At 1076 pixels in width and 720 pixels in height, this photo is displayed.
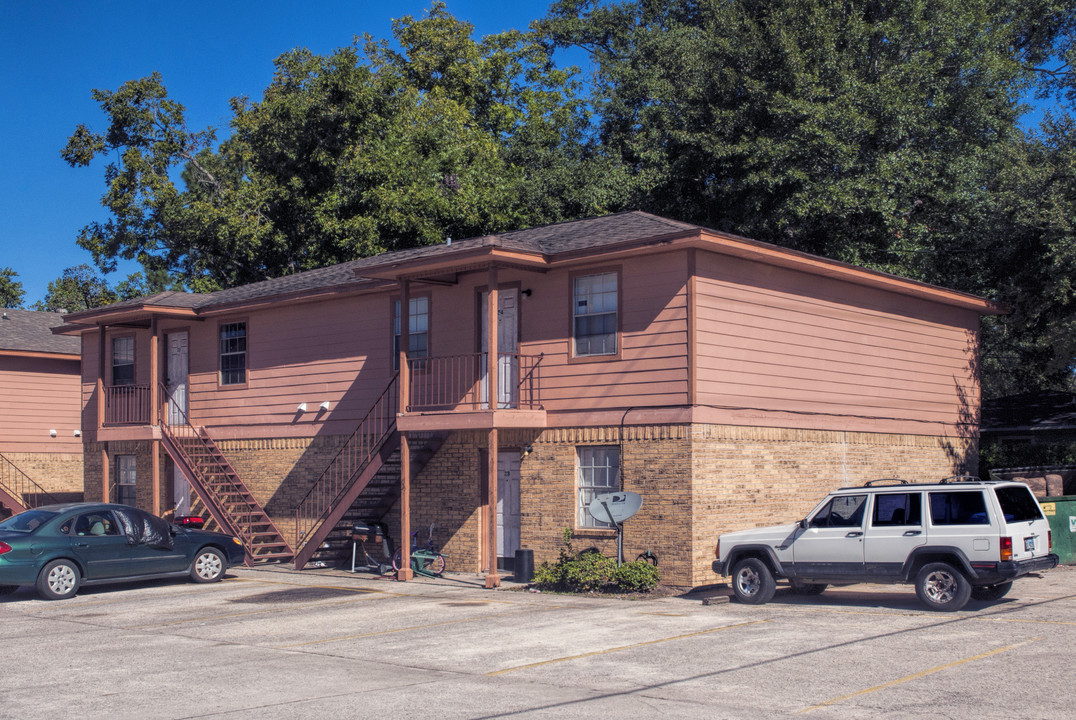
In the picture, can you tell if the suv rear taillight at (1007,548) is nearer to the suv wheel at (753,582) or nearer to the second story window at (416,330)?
the suv wheel at (753,582)

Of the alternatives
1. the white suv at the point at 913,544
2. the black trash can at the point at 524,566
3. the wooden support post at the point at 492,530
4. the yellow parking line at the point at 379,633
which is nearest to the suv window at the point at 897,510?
the white suv at the point at 913,544

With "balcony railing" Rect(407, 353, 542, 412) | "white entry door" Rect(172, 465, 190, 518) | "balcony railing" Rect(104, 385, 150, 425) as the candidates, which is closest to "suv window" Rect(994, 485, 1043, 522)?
"balcony railing" Rect(407, 353, 542, 412)

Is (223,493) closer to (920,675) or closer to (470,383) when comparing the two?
(470,383)

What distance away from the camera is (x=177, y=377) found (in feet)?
90.3

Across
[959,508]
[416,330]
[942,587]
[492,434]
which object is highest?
[416,330]

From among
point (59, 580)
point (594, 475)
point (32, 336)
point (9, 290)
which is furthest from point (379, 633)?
point (9, 290)

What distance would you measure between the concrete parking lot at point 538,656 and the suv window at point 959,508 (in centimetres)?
118

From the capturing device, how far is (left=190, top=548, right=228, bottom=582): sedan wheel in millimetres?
19859

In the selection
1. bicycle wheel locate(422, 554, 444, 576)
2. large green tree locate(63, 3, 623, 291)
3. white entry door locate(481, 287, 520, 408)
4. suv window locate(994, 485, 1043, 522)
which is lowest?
bicycle wheel locate(422, 554, 444, 576)

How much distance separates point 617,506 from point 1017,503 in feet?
19.0

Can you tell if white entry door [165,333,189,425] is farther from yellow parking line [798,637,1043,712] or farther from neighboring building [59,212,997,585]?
yellow parking line [798,637,1043,712]

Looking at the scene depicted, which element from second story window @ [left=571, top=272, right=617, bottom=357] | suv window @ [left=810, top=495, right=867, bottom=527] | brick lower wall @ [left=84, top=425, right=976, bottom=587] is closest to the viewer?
suv window @ [left=810, top=495, right=867, bottom=527]

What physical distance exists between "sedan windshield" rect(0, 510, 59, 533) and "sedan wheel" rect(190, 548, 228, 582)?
2.75 m

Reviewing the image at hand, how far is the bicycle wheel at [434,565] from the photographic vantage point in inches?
818
